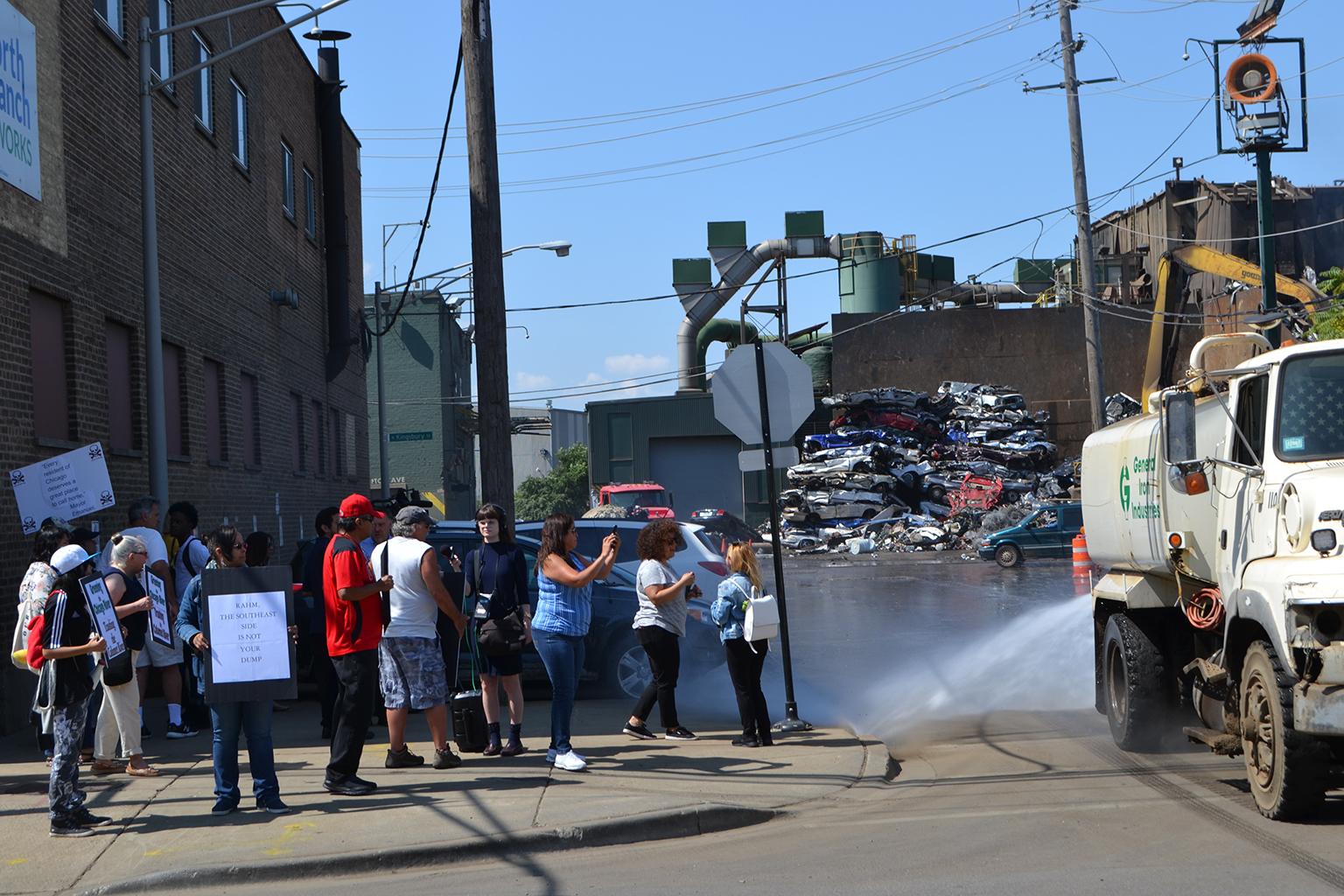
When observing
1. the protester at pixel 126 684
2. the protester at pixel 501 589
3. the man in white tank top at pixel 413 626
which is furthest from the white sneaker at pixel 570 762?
the protester at pixel 126 684

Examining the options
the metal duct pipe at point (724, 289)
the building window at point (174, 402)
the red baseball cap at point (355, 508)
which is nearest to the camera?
the red baseball cap at point (355, 508)

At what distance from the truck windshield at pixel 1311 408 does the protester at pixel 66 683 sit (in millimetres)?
6723

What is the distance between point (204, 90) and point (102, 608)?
13.2 m

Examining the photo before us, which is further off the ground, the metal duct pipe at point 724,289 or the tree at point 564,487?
the metal duct pipe at point 724,289

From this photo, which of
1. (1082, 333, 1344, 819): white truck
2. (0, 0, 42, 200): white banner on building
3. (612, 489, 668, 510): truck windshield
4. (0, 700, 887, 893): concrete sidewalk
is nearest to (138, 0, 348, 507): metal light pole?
(0, 0, 42, 200): white banner on building

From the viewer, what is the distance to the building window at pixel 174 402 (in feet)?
56.2

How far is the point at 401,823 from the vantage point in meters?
7.78

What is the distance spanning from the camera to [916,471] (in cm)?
4588

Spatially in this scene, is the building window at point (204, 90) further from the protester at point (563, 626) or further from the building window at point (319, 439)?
the protester at point (563, 626)

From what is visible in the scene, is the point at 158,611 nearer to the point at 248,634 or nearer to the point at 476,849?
the point at 248,634

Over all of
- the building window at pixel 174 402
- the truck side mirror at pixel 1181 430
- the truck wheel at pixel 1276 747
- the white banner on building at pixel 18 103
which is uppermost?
the white banner on building at pixel 18 103

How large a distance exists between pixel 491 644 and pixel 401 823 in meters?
1.93

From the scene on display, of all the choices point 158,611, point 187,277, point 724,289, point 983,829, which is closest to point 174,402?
point 187,277

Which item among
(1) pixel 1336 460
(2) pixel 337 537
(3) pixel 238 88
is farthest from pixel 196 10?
(1) pixel 1336 460
